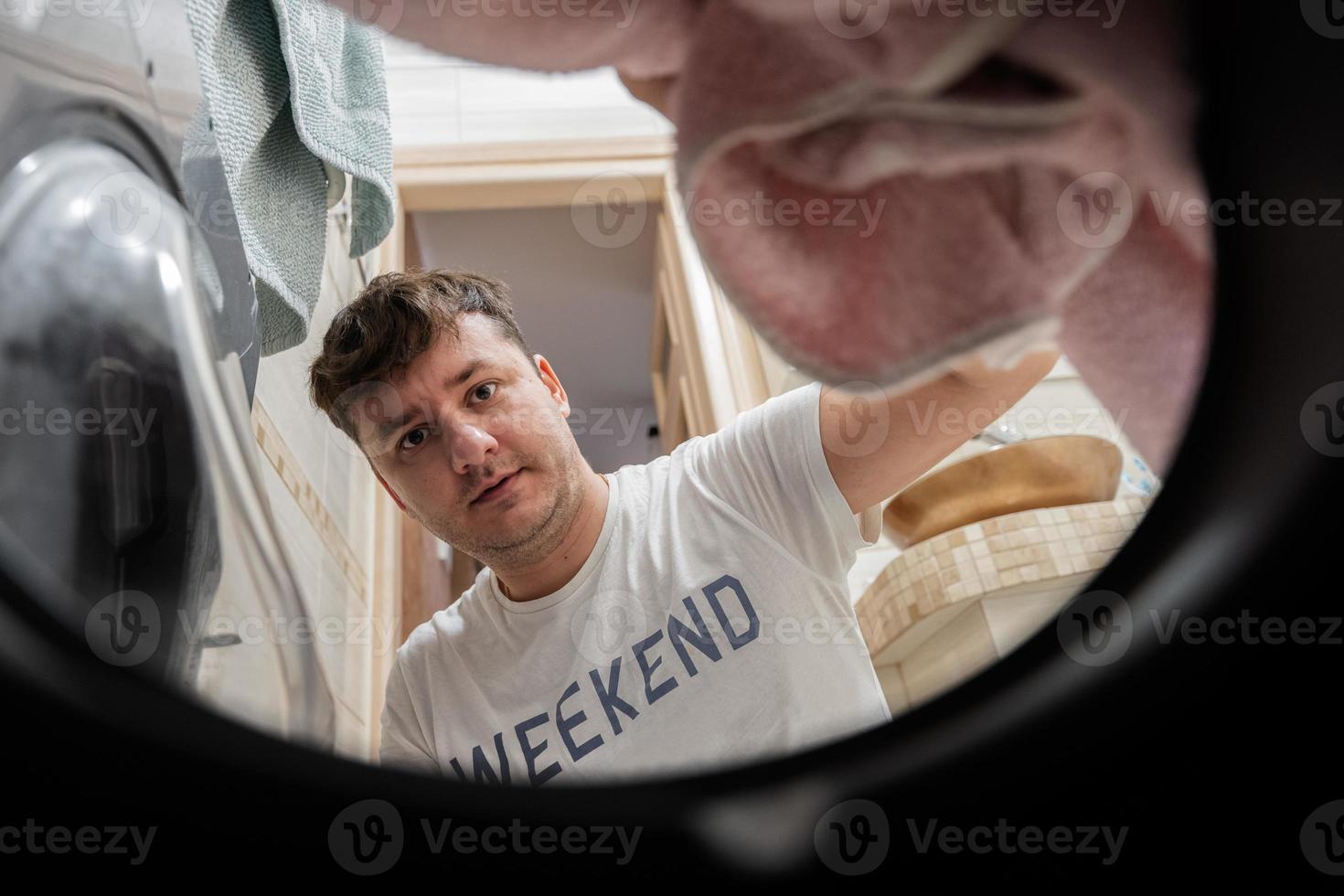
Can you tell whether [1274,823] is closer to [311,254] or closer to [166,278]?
[166,278]

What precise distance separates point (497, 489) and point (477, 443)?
0.18ft

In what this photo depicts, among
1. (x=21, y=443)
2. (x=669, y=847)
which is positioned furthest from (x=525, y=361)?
(x=669, y=847)

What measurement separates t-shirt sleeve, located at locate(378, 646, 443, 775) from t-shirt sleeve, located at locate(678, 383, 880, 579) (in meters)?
0.22

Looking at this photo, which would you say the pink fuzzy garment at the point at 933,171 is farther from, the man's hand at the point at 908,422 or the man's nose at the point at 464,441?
the man's nose at the point at 464,441

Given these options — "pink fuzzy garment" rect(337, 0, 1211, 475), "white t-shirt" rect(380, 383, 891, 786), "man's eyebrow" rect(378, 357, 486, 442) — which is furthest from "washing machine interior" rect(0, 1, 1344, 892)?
"man's eyebrow" rect(378, 357, 486, 442)

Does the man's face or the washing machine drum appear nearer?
the washing machine drum

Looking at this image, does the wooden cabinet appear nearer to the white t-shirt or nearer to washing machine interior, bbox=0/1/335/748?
the white t-shirt

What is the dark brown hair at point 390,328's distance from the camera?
533mm

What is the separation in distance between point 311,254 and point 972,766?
514 mm

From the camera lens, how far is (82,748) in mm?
188

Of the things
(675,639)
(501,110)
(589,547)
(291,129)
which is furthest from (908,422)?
(501,110)

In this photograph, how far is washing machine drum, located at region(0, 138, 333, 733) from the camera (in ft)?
0.98

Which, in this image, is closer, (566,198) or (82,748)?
(82,748)

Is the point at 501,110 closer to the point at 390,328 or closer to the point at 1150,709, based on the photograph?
the point at 390,328
